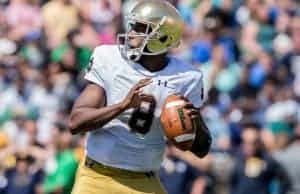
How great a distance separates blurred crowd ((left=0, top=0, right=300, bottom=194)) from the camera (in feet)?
31.9

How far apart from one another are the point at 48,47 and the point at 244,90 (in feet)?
9.32

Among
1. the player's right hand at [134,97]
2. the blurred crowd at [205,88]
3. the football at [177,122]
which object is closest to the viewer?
the player's right hand at [134,97]

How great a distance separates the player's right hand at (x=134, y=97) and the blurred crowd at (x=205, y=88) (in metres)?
3.12

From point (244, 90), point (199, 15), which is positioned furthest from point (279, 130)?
point (199, 15)

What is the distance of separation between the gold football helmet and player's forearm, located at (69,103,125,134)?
15.6 inches

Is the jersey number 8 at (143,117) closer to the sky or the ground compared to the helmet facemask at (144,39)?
closer to the ground

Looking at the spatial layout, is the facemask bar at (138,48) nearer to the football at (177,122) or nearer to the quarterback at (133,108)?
the quarterback at (133,108)

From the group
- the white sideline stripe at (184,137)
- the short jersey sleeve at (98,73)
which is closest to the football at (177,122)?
the white sideline stripe at (184,137)

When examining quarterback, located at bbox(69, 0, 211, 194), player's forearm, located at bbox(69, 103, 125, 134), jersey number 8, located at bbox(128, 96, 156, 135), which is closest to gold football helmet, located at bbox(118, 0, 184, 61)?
quarterback, located at bbox(69, 0, 211, 194)

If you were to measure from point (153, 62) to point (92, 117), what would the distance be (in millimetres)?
545

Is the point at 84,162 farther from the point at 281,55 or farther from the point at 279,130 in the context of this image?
the point at 281,55

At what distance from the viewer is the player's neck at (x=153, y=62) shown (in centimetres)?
591

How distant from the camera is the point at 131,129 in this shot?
580cm

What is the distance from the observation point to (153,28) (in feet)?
19.3
